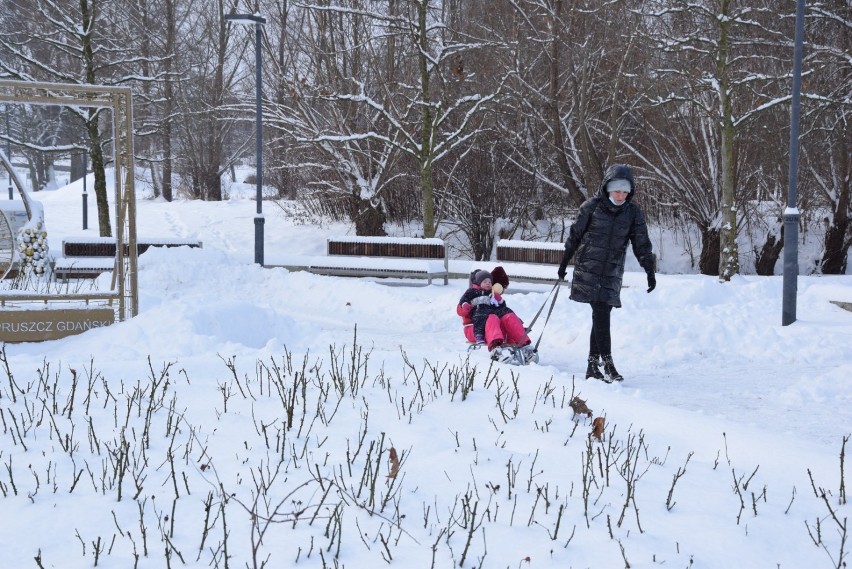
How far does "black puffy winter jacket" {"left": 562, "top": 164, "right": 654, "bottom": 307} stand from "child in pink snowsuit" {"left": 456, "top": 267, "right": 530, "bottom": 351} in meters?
0.92

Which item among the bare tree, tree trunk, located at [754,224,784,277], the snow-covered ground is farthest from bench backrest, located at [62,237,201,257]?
tree trunk, located at [754,224,784,277]

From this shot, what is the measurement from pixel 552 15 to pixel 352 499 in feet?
53.8

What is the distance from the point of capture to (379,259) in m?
16.8

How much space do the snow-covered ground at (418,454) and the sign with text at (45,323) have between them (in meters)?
0.68

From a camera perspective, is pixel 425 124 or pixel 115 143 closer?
pixel 115 143

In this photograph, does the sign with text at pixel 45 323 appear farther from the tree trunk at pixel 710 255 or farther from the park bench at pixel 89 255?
the tree trunk at pixel 710 255

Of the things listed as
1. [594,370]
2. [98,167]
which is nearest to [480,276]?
[594,370]

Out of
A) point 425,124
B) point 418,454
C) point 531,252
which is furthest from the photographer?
point 425,124

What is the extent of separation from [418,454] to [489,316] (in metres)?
3.71

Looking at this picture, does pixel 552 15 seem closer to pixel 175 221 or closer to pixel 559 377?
pixel 559 377

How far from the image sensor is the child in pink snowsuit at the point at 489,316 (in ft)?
26.6

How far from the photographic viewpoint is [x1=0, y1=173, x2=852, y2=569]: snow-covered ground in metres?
3.44

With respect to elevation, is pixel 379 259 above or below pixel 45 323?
above

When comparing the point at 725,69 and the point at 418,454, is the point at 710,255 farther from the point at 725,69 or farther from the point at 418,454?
the point at 418,454
